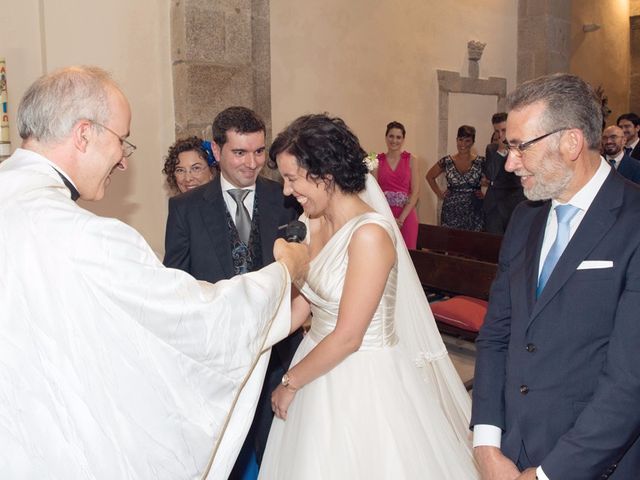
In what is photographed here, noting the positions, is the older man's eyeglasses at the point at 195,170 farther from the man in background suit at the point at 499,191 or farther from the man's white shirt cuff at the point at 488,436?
the man in background suit at the point at 499,191

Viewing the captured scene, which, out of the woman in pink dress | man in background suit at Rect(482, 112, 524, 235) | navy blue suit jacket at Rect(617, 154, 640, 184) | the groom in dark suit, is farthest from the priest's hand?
navy blue suit jacket at Rect(617, 154, 640, 184)

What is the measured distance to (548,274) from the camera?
1.79 metres

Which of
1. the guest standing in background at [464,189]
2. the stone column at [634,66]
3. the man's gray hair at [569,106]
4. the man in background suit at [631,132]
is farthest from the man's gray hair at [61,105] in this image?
the stone column at [634,66]

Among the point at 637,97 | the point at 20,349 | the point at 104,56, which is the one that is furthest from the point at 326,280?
the point at 637,97

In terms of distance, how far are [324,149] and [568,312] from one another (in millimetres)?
1040

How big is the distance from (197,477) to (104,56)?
3.85 metres

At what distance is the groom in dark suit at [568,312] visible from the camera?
5.14ft

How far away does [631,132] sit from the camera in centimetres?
739

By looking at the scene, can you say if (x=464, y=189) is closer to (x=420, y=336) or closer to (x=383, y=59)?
(x=383, y=59)

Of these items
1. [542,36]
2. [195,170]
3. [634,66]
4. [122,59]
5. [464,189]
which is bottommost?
[464,189]

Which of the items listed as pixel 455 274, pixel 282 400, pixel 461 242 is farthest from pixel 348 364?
pixel 461 242

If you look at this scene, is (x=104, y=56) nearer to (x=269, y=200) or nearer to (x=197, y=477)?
(x=269, y=200)

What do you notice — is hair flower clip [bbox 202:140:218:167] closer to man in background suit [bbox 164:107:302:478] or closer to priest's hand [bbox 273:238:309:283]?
man in background suit [bbox 164:107:302:478]

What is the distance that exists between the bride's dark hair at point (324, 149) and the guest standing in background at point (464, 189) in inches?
190
